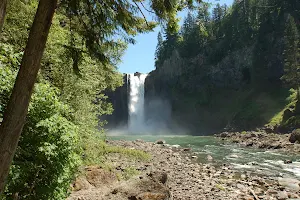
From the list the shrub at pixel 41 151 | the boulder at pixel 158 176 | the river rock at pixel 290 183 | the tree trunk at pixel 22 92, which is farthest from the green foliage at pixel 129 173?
the tree trunk at pixel 22 92

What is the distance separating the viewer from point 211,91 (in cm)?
8019

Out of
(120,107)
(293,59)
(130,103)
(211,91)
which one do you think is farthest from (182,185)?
(120,107)

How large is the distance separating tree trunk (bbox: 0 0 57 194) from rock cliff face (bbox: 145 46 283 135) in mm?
58007

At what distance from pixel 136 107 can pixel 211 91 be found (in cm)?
2373

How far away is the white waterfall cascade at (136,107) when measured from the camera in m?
79.6

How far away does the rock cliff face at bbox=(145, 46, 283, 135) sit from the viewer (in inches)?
2576

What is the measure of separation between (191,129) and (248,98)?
60.9 ft

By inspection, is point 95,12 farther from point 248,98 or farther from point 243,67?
point 243,67

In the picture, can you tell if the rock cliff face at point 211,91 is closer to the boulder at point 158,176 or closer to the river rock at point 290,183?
the river rock at point 290,183

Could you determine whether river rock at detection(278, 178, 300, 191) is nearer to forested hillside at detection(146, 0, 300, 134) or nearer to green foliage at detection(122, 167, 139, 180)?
green foliage at detection(122, 167, 139, 180)

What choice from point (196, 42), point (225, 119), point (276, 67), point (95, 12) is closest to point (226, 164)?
point (95, 12)

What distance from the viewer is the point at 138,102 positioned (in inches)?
3174

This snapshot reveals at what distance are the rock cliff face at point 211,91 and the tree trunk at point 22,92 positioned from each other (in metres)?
58.0

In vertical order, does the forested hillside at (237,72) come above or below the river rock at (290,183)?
above
